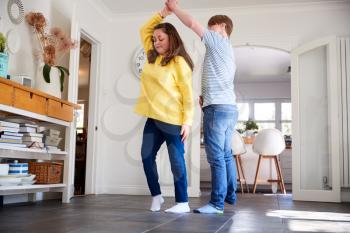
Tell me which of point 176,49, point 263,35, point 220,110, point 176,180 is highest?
point 263,35

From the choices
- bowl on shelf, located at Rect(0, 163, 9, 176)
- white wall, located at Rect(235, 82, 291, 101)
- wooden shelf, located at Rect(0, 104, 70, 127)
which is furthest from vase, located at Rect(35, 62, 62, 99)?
white wall, located at Rect(235, 82, 291, 101)

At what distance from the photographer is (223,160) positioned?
2.51m

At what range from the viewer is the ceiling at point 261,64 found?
7.56 m

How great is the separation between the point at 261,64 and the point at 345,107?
13.8ft

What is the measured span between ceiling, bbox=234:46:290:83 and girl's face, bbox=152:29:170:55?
4421 millimetres

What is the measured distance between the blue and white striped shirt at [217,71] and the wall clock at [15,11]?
68.4 inches

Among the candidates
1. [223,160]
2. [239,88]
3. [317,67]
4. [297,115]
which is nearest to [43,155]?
[223,160]

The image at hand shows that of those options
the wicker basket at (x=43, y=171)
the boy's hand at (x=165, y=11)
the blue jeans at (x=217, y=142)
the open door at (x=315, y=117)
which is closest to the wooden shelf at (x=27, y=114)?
the wicker basket at (x=43, y=171)

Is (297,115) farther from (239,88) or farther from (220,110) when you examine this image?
(239,88)

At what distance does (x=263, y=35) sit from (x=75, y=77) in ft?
7.31

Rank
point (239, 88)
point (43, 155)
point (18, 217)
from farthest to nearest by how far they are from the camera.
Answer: point (239, 88), point (43, 155), point (18, 217)

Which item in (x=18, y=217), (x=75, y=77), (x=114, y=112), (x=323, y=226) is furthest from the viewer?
(x=114, y=112)

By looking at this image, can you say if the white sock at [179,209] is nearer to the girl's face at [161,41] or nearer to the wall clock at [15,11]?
the girl's face at [161,41]

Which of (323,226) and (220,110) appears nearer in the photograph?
(323,226)
